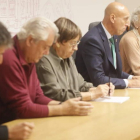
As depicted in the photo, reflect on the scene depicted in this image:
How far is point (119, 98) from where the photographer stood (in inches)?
89.9

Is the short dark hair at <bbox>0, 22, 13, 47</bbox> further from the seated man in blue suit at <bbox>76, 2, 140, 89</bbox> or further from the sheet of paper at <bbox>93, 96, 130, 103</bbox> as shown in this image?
the seated man in blue suit at <bbox>76, 2, 140, 89</bbox>

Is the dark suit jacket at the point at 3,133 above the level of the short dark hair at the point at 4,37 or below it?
below

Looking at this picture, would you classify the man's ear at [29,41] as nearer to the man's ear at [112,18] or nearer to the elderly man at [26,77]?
the elderly man at [26,77]

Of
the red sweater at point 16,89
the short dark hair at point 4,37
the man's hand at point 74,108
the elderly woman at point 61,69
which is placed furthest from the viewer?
the elderly woman at point 61,69

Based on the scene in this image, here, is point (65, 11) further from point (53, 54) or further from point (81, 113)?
point (81, 113)

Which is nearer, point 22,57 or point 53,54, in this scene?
point 22,57

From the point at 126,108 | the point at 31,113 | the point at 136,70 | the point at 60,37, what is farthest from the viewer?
the point at 136,70

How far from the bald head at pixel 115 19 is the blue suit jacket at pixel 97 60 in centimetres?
11

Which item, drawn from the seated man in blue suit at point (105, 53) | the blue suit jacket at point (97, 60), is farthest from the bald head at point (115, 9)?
the blue suit jacket at point (97, 60)

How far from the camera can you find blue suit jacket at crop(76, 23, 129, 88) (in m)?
2.73

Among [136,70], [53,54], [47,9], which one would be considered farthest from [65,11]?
[53,54]

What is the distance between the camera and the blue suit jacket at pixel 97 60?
2.73m

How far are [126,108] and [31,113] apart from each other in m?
0.64

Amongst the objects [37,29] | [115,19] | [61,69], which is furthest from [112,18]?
[37,29]
